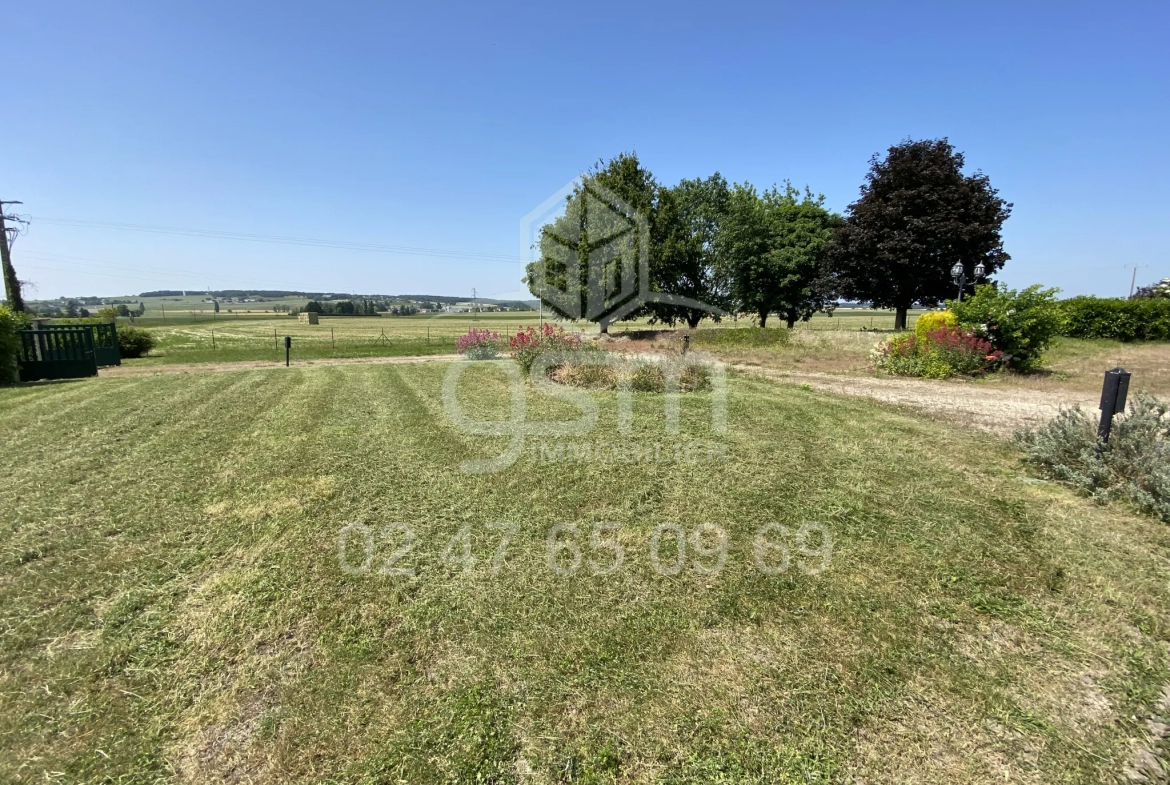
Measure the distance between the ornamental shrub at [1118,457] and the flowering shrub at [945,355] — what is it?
7.17 m

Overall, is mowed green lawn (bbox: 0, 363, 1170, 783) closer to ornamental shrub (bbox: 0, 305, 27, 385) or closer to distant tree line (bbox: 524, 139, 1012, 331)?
ornamental shrub (bbox: 0, 305, 27, 385)

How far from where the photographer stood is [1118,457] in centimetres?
377

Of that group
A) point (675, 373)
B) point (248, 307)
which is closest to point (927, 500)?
point (675, 373)

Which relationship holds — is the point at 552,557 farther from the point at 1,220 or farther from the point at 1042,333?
the point at 1,220

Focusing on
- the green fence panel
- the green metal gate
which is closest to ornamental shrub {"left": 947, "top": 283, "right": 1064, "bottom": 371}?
the green metal gate

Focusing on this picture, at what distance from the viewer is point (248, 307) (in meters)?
81.0

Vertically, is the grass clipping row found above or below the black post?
below

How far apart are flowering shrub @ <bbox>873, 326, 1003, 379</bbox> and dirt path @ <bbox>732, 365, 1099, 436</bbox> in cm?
61

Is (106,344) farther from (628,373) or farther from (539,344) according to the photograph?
(628,373)

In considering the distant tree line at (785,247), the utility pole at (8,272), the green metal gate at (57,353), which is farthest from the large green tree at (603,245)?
the utility pole at (8,272)

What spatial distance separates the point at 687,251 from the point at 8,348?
2071cm

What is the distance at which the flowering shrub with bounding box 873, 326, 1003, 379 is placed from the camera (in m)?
10.6

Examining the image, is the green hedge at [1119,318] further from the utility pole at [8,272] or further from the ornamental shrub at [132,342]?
the utility pole at [8,272]

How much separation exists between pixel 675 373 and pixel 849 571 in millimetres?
5745
